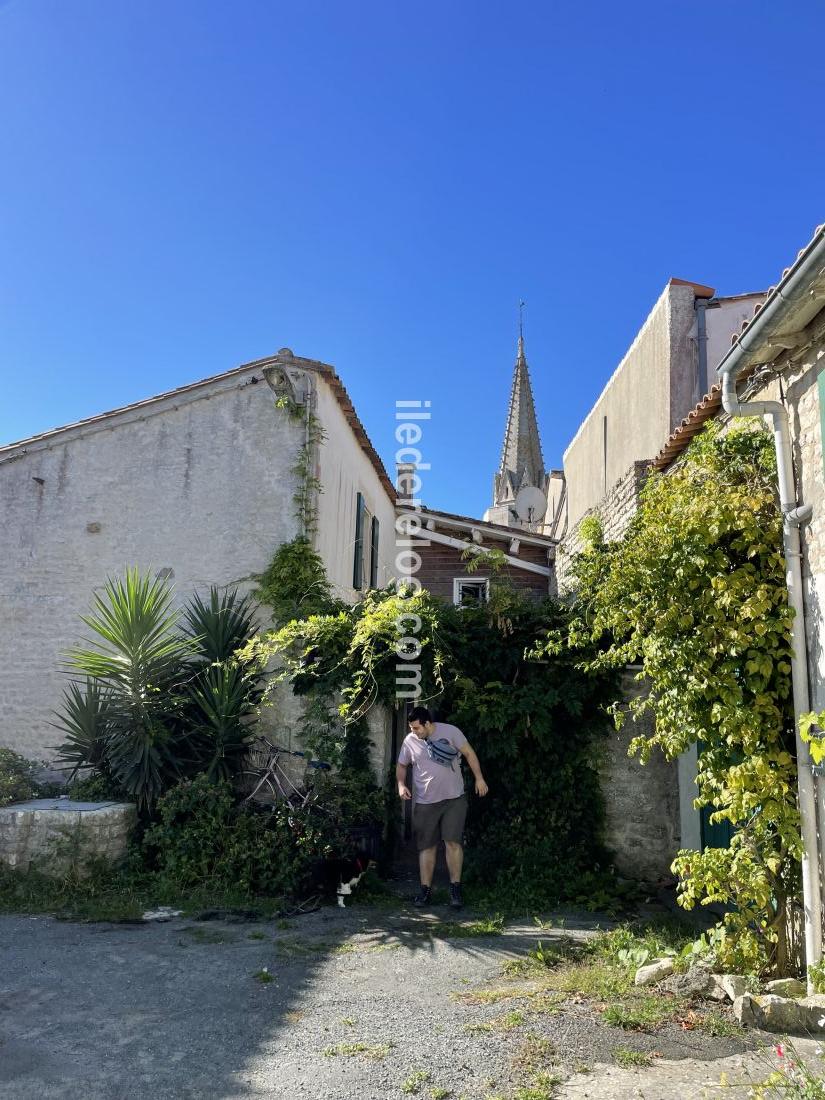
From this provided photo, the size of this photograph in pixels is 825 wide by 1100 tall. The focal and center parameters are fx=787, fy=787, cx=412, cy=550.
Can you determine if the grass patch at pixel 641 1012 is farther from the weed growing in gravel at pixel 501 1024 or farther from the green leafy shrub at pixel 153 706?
the green leafy shrub at pixel 153 706

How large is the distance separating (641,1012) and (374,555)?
10.7 m

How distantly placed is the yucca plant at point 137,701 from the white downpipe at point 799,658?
5881 millimetres

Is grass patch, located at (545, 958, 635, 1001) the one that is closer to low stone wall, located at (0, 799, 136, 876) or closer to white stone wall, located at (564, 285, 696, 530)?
low stone wall, located at (0, 799, 136, 876)

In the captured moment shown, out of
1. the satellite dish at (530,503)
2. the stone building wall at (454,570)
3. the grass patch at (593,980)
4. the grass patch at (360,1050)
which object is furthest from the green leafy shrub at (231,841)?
the satellite dish at (530,503)

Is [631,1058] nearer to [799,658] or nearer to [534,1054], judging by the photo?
[534,1054]

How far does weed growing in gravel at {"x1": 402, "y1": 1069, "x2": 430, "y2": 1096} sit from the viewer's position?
3.64 meters

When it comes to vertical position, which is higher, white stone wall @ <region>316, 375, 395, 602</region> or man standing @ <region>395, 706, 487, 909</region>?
white stone wall @ <region>316, 375, 395, 602</region>

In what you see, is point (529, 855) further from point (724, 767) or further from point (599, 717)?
point (724, 767)

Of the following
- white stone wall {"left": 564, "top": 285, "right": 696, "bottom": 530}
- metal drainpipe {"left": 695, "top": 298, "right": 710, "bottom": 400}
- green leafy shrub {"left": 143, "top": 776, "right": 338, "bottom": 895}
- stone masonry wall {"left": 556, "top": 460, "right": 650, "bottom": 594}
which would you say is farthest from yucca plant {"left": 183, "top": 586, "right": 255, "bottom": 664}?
metal drainpipe {"left": 695, "top": 298, "right": 710, "bottom": 400}

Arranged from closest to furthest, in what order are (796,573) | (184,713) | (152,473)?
(796,573), (184,713), (152,473)

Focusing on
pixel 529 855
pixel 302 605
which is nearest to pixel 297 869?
pixel 529 855

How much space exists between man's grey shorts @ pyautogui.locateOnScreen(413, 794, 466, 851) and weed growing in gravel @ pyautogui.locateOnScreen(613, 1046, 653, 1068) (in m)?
3.15

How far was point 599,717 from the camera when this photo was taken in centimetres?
771

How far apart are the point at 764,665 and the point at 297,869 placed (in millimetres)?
4514
